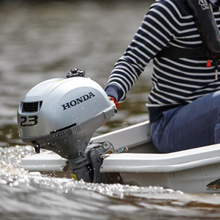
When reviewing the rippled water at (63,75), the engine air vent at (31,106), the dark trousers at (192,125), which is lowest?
the rippled water at (63,75)

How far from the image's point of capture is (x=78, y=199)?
264cm

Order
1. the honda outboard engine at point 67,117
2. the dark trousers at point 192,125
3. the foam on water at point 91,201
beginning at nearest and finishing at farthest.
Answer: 1. the foam on water at point 91,201
2. the honda outboard engine at point 67,117
3. the dark trousers at point 192,125

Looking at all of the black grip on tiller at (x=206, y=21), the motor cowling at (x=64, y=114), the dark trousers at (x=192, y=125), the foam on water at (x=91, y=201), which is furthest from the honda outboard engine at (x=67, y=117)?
the black grip on tiller at (x=206, y=21)

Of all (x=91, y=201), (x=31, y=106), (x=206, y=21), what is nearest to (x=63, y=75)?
(x=206, y=21)

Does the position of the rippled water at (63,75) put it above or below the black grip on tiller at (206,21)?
below

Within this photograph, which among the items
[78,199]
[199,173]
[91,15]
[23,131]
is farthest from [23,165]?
[91,15]

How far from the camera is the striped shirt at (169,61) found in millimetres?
3090

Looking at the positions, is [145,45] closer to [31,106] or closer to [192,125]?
[192,125]

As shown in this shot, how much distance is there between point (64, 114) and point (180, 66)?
67 centimetres

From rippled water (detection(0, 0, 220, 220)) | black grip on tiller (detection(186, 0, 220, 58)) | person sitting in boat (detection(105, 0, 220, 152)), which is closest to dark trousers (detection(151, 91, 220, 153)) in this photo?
person sitting in boat (detection(105, 0, 220, 152))

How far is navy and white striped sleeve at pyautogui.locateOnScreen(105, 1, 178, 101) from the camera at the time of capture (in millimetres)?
3080

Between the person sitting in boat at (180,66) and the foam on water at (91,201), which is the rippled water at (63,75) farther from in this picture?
the person sitting in boat at (180,66)

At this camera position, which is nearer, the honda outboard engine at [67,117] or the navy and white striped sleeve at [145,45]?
the honda outboard engine at [67,117]

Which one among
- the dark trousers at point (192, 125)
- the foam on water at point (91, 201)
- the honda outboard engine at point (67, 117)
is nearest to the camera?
the foam on water at point (91, 201)
